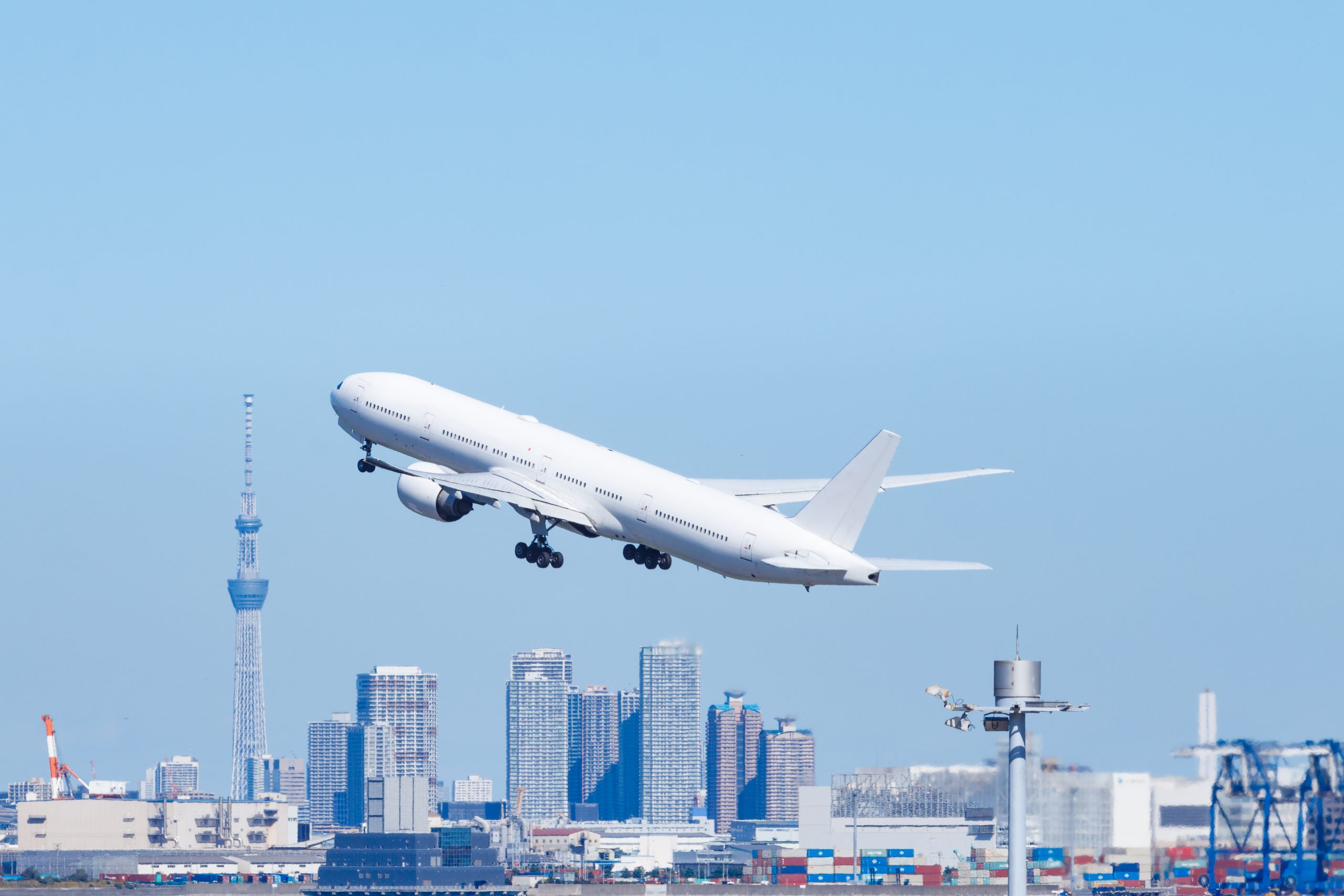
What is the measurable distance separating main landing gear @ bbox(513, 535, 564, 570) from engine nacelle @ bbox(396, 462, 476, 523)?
382cm

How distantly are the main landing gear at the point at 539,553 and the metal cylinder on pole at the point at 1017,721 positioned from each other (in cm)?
3155

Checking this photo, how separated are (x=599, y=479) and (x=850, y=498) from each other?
40.8ft

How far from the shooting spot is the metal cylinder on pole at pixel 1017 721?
2753 inches

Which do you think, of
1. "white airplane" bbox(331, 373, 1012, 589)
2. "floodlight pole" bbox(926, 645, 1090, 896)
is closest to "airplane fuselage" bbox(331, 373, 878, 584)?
"white airplane" bbox(331, 373, 1012, 589)

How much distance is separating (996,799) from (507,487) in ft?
108

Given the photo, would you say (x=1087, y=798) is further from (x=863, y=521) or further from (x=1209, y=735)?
(x=863, y=521)

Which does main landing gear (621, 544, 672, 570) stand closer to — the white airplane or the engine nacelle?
the white airplane

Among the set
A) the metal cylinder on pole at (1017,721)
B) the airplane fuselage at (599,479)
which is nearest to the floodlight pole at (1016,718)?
the metal cylinder on pole at (1017,721)

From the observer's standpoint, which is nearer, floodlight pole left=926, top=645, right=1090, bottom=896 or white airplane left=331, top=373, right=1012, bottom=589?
floodlight pole left=926, top=645, right=1090, bottom=896

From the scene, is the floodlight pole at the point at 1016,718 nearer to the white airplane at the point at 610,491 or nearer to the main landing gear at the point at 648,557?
the white airplane at the point at 610,491

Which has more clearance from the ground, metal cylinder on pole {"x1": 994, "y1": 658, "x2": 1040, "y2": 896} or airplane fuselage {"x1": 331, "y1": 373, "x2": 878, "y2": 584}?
airplane fuselage {"x1": 331, "y1": 373, "x2": 878, "y2": 584}

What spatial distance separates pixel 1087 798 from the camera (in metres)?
107

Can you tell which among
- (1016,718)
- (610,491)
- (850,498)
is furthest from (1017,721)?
(610,491)

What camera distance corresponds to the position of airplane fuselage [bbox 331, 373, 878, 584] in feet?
286
